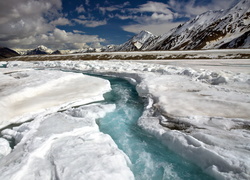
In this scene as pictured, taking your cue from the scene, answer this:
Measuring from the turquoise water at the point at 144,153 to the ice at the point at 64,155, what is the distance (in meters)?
0.54

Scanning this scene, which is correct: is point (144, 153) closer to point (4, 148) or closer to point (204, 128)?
point (204, 128)

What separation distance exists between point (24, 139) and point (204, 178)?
16.9ft

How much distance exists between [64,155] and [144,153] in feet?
7.50

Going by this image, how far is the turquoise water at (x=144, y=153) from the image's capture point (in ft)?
13.0

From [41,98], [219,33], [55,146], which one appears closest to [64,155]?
[55,146]

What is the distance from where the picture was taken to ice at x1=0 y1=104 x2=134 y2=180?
3471 mm

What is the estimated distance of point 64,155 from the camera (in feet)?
13.3

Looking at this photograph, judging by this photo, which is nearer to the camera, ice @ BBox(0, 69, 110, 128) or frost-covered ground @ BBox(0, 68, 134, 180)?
frost-covered ground @ BBox(0, 68, 134, 180)

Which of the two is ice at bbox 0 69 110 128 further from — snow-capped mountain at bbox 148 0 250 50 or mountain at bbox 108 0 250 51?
snow-capped mountain at bbox 148 0 250 50

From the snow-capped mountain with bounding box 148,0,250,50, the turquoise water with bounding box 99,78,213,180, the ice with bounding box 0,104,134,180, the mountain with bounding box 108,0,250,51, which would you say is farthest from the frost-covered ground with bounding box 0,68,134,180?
the snow-capped mountain with bounding box 148,0,250,50

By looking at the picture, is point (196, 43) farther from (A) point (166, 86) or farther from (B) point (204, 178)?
(B) point (204, 178)

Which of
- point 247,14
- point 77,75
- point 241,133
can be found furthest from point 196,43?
point 241,133

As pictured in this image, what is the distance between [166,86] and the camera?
35.1ft

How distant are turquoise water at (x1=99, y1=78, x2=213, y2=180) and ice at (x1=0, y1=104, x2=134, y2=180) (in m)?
0.54
